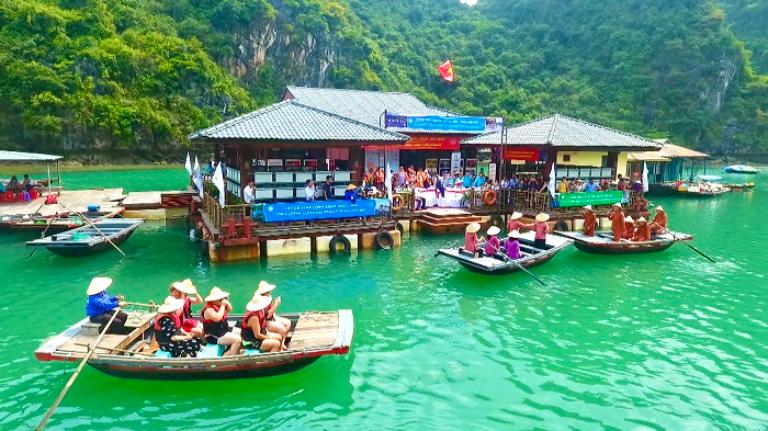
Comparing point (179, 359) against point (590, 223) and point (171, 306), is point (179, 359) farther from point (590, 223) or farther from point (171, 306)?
point (590, 223)

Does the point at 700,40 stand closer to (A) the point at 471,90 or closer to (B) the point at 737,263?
(A) the point at 471,90

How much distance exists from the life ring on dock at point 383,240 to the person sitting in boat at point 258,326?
31.9ft

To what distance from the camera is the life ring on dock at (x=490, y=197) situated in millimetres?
23281

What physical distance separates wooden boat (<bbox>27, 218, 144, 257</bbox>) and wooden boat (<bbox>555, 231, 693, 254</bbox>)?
54.1 feet

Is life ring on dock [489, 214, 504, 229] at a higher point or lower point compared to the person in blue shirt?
lower

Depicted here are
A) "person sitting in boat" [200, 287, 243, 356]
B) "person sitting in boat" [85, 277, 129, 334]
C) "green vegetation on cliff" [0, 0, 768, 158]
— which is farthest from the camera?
"green vegetation on cliff" [0, 0, 768, 158]

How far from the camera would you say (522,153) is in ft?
80.3

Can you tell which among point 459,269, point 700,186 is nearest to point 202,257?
point 459,269

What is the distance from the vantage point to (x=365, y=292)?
1445 centimetres

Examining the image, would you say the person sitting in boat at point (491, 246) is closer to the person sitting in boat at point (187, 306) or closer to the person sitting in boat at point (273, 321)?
the person sitting in boat at point (273, 321)

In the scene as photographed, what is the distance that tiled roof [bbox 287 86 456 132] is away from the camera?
32406mm

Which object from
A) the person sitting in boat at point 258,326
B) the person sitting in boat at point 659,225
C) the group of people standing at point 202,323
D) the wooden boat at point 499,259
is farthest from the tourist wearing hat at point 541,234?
the person sitting in boat at point 258,326

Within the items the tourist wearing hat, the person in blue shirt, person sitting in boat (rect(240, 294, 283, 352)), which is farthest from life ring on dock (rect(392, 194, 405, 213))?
person sitting in boat (rect(240, 294, 283, 352))

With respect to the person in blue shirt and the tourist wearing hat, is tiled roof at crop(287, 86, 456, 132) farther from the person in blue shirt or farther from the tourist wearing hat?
the tourist wearing hat
